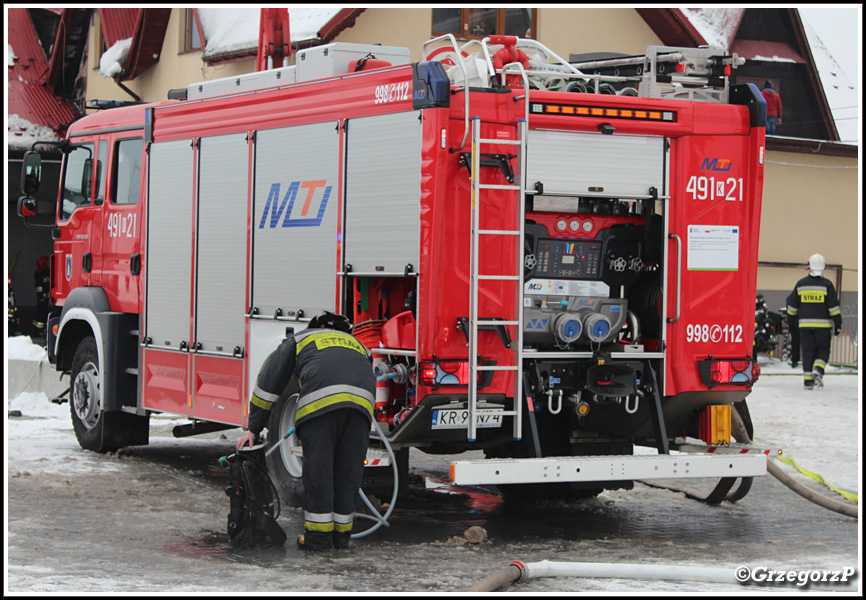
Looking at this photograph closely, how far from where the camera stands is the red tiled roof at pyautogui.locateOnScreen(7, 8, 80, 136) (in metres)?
25.8

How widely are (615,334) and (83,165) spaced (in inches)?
241

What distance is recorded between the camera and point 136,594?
20.1 feet

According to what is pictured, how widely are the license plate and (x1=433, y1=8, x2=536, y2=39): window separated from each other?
14.7 m

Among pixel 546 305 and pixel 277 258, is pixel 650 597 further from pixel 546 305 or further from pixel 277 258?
pixel 277 258

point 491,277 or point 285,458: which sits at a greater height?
point 491,277

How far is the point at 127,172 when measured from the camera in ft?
36.5

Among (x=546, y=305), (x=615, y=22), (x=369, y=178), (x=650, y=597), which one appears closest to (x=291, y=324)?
(x=369, y=178)

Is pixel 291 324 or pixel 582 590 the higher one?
pixel 291 324

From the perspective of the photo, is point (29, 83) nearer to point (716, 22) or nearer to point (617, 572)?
point (716, 22)

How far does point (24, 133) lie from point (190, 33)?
4357mm

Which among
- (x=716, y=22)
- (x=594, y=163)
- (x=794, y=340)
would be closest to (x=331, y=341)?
(x=594, y=163)

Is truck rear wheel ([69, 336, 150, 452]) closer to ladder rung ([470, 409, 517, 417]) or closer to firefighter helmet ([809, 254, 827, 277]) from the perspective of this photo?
ladder rung ([470, 409, 517, 417])

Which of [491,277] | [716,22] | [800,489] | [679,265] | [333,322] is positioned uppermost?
[716,22]

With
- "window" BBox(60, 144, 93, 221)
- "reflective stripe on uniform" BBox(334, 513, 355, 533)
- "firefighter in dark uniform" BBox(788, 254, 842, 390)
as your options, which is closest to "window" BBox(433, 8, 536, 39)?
"firefighter in dark uniform" BBox(788, 254, 842, 390)
